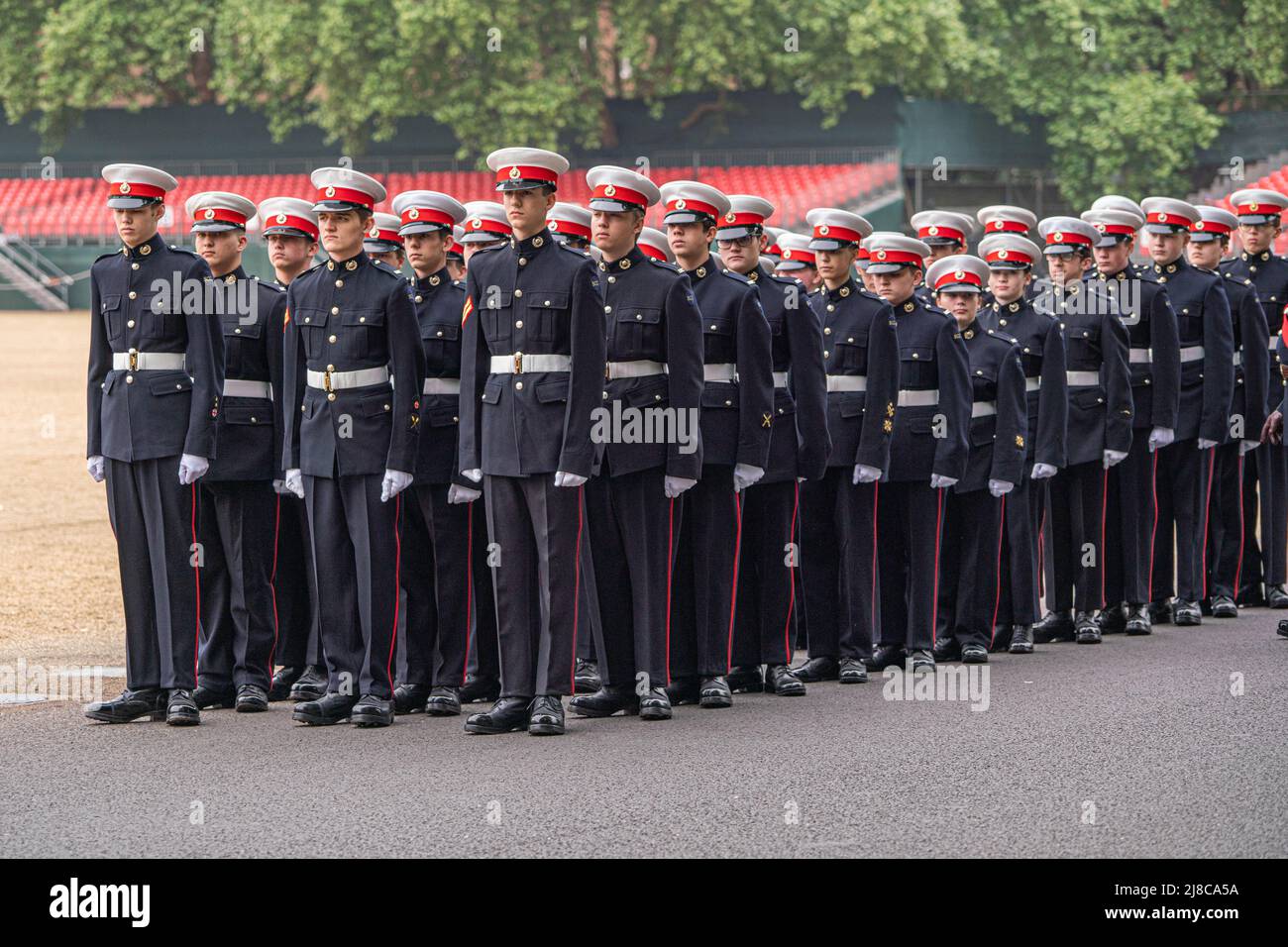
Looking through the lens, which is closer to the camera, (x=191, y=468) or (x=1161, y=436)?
(x=191, y=468)

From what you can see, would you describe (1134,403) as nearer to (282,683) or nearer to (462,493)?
(462,493)

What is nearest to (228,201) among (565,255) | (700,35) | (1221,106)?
(565,255)

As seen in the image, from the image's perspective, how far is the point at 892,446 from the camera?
8.30 metres

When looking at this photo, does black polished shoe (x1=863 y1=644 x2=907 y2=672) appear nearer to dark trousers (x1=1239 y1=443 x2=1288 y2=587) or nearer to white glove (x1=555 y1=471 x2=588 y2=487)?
white glove (x1=555 y1=471 x2=588 y2=487)

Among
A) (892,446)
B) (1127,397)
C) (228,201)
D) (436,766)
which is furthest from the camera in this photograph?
(1127,397)

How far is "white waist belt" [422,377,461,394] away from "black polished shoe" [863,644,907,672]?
2.23 m

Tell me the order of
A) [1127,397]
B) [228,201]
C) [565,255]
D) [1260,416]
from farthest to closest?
[1260,416] < [1127,397] < [228,201] < [565,255]

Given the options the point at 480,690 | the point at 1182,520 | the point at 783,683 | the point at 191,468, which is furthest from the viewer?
the point at 1182,520

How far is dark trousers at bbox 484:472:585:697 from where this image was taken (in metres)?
6.69

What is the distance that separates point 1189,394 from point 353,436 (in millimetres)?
4857

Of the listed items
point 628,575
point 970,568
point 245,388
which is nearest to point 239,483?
point 245,388

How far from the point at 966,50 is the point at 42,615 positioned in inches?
1020

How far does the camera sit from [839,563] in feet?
26.5

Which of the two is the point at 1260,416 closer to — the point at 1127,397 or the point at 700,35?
the point at 1127,397
